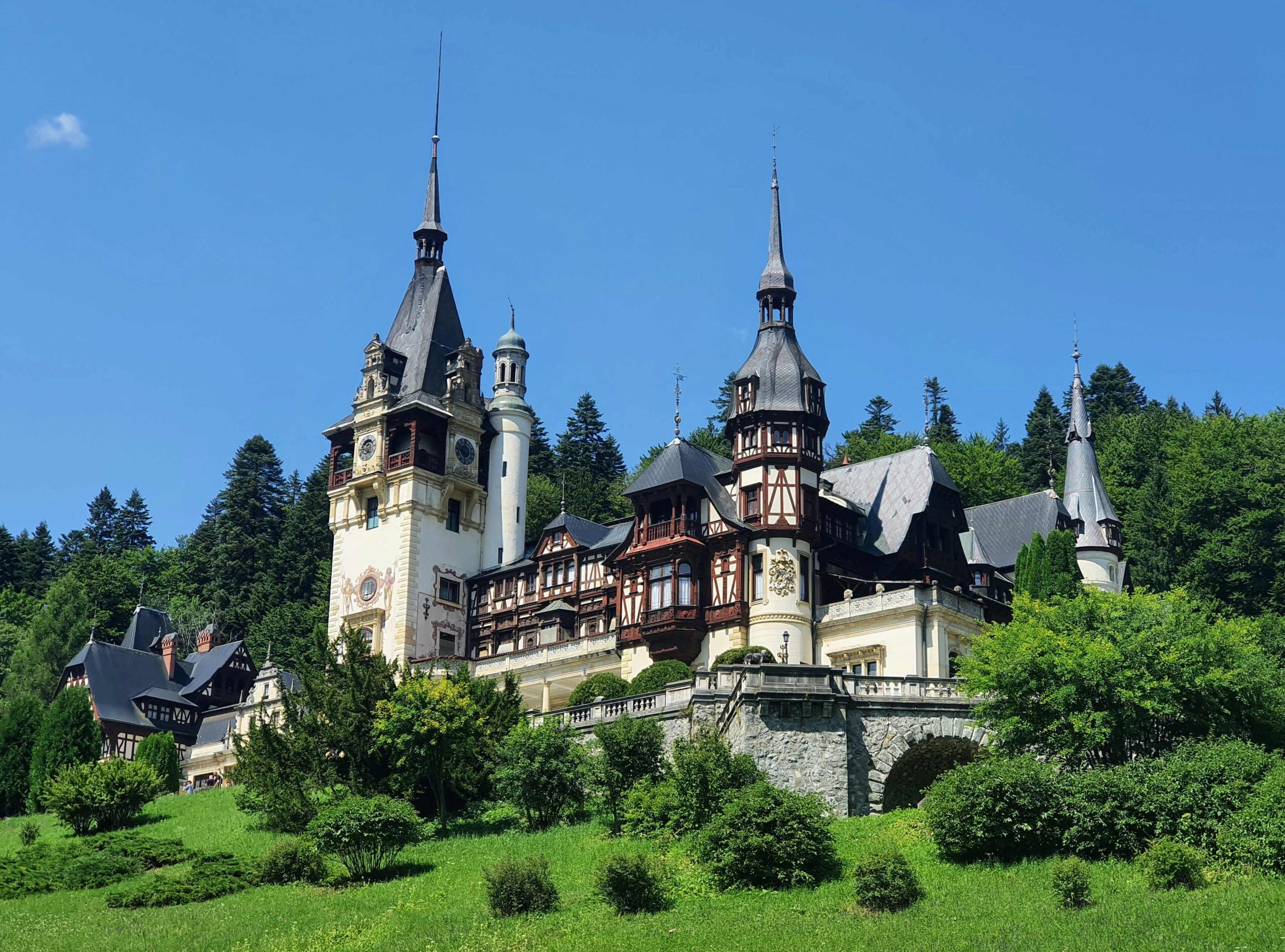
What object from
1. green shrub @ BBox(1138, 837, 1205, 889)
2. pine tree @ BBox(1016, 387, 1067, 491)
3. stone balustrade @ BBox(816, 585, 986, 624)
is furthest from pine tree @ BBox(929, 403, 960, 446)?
green shrub @ BBox(1138, 837, 1205, 889)

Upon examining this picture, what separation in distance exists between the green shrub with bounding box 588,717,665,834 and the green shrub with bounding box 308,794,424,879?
5380mm

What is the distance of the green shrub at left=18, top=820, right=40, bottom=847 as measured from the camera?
4916cm

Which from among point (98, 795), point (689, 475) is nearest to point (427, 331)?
point (689, 475)

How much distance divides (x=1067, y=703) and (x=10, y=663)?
230ft

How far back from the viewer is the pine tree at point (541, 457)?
106 meters

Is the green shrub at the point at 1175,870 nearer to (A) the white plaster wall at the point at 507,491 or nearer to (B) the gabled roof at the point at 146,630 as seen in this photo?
(A) the white plaster wall at the point at 507,491

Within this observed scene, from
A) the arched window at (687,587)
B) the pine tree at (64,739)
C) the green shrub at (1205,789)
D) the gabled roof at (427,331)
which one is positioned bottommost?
the green shrub at (1205,789)

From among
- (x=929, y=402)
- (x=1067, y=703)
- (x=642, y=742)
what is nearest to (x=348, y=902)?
(x=642, y=742)

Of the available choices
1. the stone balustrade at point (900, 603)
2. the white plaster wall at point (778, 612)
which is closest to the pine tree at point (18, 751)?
the white plaster wall at point (778, 612)

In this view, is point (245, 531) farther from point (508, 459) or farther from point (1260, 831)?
point (1260, 831)

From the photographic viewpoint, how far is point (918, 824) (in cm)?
3812

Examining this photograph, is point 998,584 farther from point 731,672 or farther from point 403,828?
point 403,828

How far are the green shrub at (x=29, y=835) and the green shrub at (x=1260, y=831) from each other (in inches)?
1366

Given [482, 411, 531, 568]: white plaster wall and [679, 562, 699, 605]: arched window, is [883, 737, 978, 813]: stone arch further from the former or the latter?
[482, 411, 531, 568]: white plaster wall
